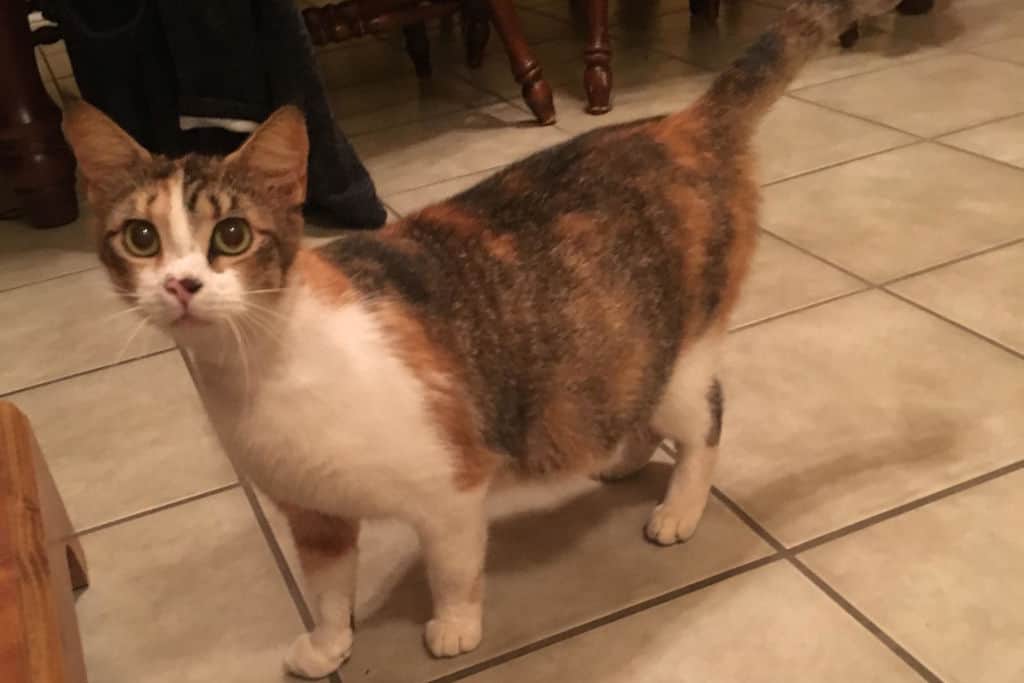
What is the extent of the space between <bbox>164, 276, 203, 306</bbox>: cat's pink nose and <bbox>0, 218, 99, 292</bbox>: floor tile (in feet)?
3.95

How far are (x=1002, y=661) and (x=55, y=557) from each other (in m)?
0.90

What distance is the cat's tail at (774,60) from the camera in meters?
1.11

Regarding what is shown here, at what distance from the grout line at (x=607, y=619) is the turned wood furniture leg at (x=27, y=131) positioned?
1528 mm

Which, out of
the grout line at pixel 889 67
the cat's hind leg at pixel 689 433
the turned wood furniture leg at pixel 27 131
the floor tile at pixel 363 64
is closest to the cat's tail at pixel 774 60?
the cat's hind leg at pixel 689 433

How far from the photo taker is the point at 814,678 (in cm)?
95

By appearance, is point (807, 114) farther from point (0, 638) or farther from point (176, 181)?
point (0, 638)

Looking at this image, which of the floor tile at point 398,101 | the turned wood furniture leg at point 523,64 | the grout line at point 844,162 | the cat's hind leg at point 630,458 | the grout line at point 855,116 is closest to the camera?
the cat's hind leg at point 630,458

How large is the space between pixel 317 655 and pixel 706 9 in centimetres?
255

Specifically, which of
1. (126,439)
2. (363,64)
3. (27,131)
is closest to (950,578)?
(126,439)

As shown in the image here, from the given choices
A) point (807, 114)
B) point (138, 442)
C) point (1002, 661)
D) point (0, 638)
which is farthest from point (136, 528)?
point (807, 114)

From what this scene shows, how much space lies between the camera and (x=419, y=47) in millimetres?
2869

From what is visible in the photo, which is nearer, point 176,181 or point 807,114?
point 176,181

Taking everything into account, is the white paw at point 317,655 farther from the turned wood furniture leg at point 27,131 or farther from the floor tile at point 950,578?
the turned wood furniture leg at point 27,131

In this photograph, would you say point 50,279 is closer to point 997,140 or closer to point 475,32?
point 475,32
